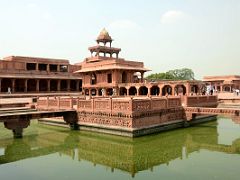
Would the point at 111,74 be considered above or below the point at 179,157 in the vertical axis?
above

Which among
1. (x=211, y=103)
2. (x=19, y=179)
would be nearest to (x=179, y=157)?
(x=19, y=179)

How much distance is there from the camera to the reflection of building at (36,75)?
37938 mm

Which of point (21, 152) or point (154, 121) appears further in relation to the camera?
Answer: point (154, 121)

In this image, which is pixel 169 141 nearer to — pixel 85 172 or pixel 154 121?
pixel 154 121

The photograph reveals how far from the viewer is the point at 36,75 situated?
130ft

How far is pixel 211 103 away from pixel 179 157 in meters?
12.0

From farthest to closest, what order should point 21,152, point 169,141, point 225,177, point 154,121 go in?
1. point 154,121
2. point 169,141
3. point 21,152
4. point 225,177

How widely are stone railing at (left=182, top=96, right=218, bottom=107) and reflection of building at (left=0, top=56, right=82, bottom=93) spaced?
912 inches

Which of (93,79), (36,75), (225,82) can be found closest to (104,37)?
(93,79)

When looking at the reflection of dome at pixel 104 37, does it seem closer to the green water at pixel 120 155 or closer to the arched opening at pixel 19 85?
the arched opening at pixel 19 85

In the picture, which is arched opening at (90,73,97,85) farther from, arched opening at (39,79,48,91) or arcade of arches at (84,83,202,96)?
arched opening at (39,79,48,91)

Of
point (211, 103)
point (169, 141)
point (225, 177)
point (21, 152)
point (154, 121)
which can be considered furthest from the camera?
point (211, 103)

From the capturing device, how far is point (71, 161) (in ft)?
40.8

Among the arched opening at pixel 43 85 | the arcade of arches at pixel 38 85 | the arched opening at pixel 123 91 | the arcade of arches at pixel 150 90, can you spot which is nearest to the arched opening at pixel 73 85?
the arcade of arches at pixel 38 85
